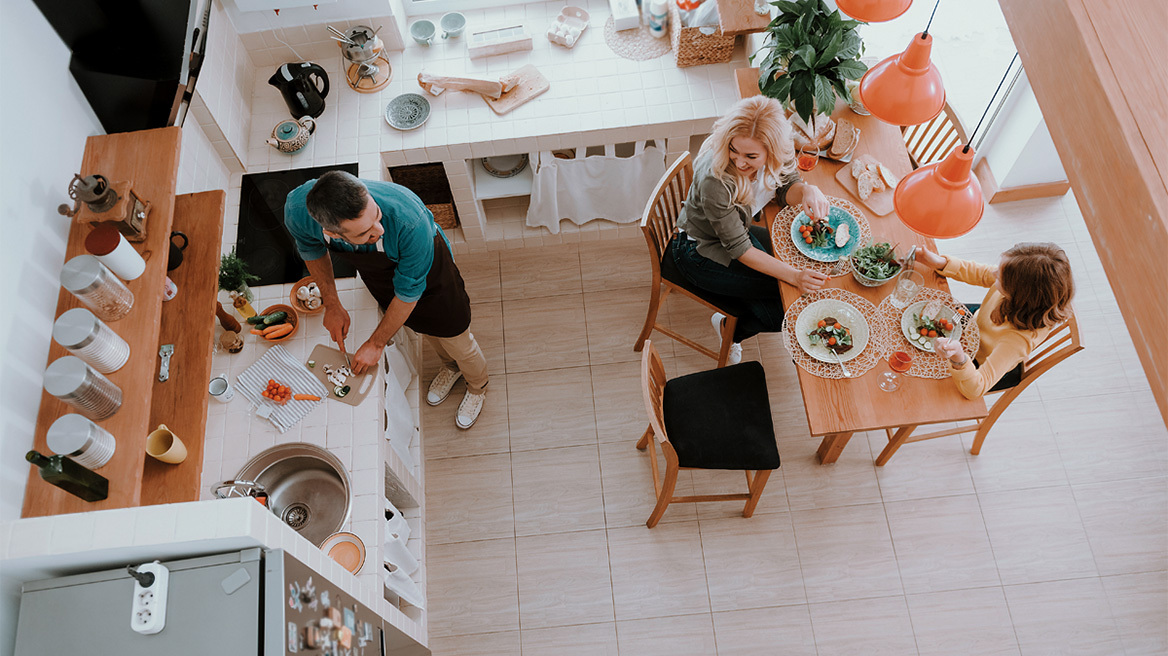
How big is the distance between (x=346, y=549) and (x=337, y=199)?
46.3 inches

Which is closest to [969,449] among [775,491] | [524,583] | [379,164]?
[775,491]

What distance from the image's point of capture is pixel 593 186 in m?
3.54

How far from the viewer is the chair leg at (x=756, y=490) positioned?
9.14ft

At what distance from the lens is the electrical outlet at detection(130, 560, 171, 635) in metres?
1.33

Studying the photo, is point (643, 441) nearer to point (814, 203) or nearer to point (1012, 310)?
point (814, 203)

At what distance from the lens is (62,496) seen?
1.61 metres

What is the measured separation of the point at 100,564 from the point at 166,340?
0.77m

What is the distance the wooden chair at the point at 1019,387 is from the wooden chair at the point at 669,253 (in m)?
0.84

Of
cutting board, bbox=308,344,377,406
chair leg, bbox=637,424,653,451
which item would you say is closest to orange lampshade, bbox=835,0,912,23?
chair leg, bbox=637,424,653,451

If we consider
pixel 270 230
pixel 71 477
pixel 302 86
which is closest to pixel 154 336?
pixel 71 477

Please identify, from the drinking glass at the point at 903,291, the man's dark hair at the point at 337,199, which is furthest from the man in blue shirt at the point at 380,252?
the drinking glass at the point at 903,291

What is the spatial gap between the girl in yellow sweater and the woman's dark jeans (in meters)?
0.62

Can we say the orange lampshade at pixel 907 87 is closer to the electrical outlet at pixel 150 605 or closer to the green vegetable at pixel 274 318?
the electrical outlet at pixel 150 605

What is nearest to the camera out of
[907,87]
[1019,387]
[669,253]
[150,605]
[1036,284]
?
[150,605]
